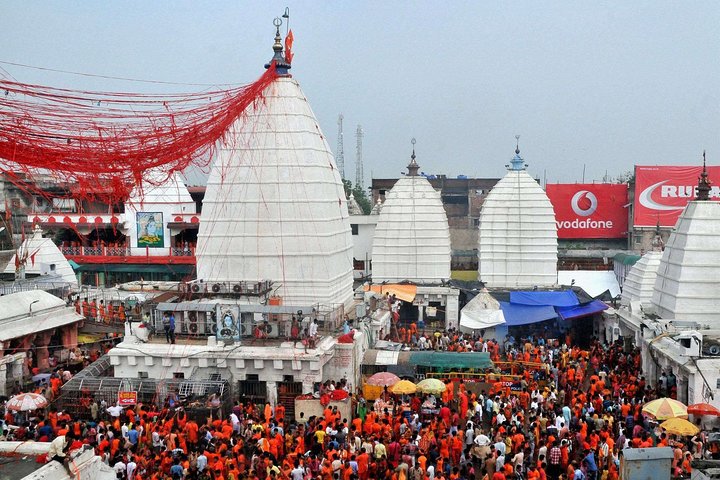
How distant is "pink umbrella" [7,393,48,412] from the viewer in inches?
617

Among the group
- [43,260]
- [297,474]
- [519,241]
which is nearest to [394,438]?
[297,474]

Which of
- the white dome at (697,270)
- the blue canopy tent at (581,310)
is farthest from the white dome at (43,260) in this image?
the white dome at (697,270)

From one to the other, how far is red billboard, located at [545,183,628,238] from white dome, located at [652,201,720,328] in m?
27.3

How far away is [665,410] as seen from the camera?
14898 millimetres

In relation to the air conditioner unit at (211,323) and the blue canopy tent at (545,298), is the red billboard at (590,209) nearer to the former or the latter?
the blue canopy tent at (545,298)

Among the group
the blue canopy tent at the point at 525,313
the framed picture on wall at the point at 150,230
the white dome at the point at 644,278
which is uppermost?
the framed picture on wall at the point at 150,230

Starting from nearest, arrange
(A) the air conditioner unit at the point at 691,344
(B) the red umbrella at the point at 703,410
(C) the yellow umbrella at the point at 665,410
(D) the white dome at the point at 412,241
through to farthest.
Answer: (C) the yellow umbrella at the point at 665,410 < (B) the red umbrella at the point at 703,410 < (A) the air conditioner unit at the point at 691,344 < (D) the white dome at the point at 412,241

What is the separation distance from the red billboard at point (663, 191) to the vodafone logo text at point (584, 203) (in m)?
4.03

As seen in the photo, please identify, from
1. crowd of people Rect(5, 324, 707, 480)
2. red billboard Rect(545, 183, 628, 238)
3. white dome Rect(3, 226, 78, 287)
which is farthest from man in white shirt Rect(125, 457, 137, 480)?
red billboard Rect(545, 183, 628, 238)

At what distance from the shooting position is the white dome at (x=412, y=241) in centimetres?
3356

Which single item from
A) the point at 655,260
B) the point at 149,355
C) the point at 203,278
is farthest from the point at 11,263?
the point at 655,260

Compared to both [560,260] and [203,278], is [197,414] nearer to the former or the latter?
[203,278]

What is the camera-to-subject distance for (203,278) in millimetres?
23609

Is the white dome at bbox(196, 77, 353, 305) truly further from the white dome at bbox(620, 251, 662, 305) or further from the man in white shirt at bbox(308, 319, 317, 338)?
the white dome at bbox(620, 251, 662, 305)
